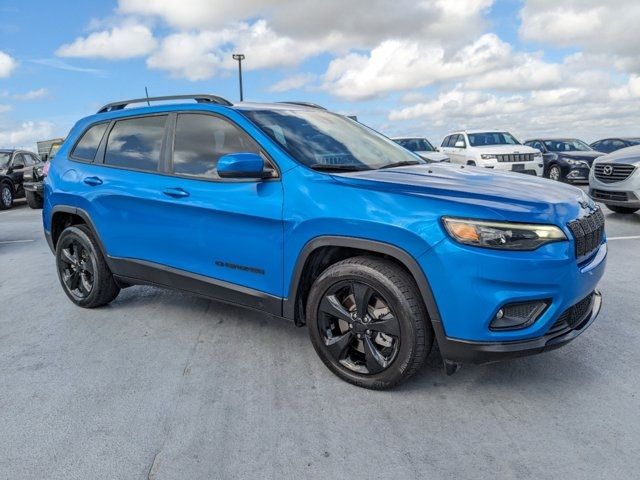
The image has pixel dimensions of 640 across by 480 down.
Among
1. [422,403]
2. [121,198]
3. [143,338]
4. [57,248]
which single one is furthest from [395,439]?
[57,248]

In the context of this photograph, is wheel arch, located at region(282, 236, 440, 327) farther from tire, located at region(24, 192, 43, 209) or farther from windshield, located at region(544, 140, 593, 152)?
windshield, located at region(544, 140, 593, 152)

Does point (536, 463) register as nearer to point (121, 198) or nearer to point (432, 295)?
point (432, 295)

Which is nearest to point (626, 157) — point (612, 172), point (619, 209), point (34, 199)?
point (612, 172)

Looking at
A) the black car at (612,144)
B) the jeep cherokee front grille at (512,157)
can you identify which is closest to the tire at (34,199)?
the jeep cherokee front grille at (512,157)

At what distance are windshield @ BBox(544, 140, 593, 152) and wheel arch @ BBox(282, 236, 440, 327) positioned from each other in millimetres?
17108

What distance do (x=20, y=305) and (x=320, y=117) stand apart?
3352 mm

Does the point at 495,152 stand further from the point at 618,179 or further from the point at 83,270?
the point at 83,270

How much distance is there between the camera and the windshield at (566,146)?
1800 cm

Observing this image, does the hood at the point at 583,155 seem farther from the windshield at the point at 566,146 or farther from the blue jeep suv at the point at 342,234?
the blue jeep suv at the point at 342,234

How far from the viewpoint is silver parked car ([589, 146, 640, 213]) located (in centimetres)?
848

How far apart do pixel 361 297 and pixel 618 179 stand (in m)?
7.53

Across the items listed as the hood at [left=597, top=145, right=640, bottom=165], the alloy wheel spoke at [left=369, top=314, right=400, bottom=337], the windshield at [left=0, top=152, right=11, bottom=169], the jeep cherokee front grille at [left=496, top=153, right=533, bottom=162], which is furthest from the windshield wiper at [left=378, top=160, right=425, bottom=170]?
the windshield at [left=0, top=152, right=11, bottom=169]

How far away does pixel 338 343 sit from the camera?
314cm

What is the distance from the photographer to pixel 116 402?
3029mm
